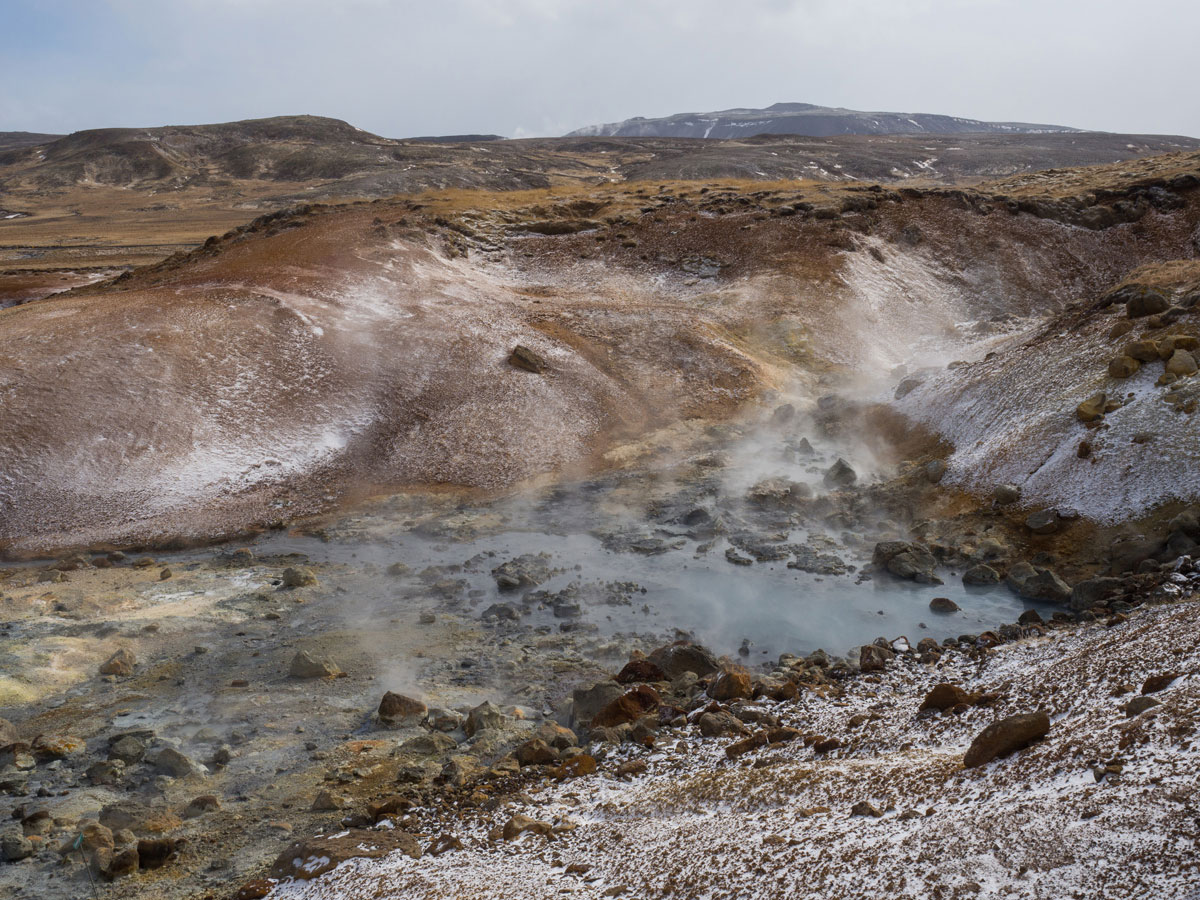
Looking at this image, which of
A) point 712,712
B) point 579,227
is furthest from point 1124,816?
point 579,227

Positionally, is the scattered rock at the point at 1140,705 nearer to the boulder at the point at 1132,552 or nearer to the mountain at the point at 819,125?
the boulder at the point at 1132,552

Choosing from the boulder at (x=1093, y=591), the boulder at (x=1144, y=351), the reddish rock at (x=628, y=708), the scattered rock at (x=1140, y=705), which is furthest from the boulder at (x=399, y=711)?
the boulder at (x=1144, y=351)

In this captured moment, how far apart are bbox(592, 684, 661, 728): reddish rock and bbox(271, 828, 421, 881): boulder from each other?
2.14 metres

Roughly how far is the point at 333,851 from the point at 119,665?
15.0 feet

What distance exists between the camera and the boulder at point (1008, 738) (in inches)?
210

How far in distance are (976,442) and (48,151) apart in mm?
113113

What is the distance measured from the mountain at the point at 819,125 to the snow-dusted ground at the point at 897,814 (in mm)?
161537

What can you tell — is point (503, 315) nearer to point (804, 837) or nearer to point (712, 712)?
point (712, 712)

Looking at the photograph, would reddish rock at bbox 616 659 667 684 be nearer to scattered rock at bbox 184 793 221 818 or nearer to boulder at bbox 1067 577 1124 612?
scattered rock at bbox 184 793 221 818

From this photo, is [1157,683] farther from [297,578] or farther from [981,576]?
[297,578]

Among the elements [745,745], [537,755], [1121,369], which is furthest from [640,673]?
[1121,369]

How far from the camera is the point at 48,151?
3888 inches

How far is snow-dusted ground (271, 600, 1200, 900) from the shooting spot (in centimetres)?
417

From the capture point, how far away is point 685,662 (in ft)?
29.8
